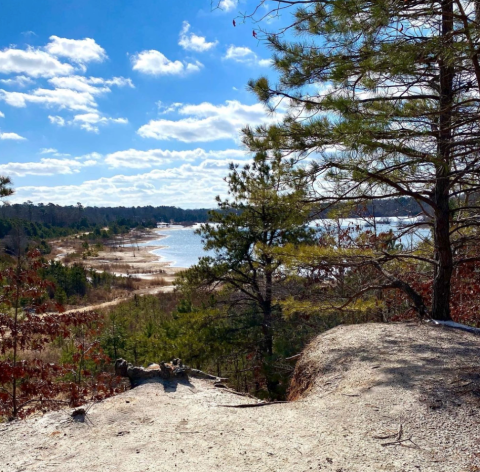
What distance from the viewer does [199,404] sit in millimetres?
4215

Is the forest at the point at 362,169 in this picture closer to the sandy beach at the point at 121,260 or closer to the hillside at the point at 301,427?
the hillside at the point at 301,427

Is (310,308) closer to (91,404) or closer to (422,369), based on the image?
(422,369)

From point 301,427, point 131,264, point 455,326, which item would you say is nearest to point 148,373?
point 301,427

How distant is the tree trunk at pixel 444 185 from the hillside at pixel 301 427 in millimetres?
1183

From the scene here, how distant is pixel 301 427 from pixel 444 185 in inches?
143

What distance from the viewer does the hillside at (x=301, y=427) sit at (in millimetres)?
2812

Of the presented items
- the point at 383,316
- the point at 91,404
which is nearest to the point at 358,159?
the point at 91,404

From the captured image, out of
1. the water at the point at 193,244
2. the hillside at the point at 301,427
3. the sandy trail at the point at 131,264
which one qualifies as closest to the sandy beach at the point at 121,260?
the sandy trail at the point at 131,264

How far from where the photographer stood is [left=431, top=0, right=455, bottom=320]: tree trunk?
4312 millimetres

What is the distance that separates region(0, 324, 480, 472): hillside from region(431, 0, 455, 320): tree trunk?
3.88 feet

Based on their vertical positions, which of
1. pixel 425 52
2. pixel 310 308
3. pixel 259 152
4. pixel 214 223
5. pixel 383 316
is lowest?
pixel 383 316

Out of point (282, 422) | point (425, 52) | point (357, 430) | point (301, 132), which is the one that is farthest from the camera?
point (301, 132)

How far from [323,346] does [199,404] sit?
212cm

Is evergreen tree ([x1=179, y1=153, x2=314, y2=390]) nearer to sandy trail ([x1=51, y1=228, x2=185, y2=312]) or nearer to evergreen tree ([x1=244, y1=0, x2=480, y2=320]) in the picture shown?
evergreen tree ([x1=244, y1=0, x2=480, y2=320])
